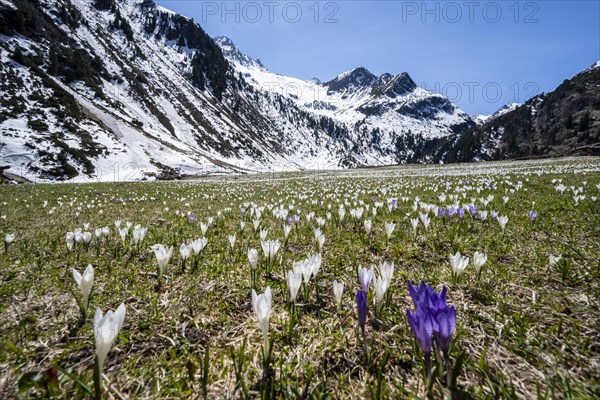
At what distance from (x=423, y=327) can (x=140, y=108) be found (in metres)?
106

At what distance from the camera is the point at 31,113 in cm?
4622

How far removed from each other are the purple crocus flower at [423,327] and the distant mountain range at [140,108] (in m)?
47.8

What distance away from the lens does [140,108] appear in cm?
8869

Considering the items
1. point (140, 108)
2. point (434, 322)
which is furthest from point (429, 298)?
point (140, 108)

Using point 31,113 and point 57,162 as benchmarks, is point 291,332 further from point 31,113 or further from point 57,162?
point 31,113

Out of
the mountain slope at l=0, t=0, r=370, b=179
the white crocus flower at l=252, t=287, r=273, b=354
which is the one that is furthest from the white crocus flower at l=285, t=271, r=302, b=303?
the mountain slope at l=0, t=0, r=370, b=179

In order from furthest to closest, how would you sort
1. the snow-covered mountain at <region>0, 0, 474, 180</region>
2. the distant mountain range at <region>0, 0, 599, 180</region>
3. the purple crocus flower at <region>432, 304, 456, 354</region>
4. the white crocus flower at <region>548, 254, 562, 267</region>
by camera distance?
the distant mountain range at <region>0, 0, 599, 180</region> → the snow-covered mountain at <region>0, 0, 474, 180</region> → the white crocus flower at <region>548, 254, 562, 267</region> → the purple crocus flower at <region>432, 304, 456, 354</region>

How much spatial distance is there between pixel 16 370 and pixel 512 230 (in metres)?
6.21

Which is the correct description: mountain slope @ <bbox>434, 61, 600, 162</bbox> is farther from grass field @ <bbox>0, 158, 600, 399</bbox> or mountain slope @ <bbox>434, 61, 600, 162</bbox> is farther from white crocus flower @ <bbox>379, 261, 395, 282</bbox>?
white crocus flower @ <bbox>379, 261, 395, 282</bbox>

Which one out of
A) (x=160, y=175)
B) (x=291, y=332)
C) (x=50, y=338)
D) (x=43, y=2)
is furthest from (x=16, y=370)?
(x=43, y=2)

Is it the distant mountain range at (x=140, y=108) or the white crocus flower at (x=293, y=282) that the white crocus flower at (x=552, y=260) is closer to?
the white crocus flower at (x=293, y=282)

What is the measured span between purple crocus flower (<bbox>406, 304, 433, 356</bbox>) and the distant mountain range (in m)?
47.8

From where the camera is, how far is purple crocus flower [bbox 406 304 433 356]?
1367mm

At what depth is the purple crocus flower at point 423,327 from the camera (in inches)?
53.8
